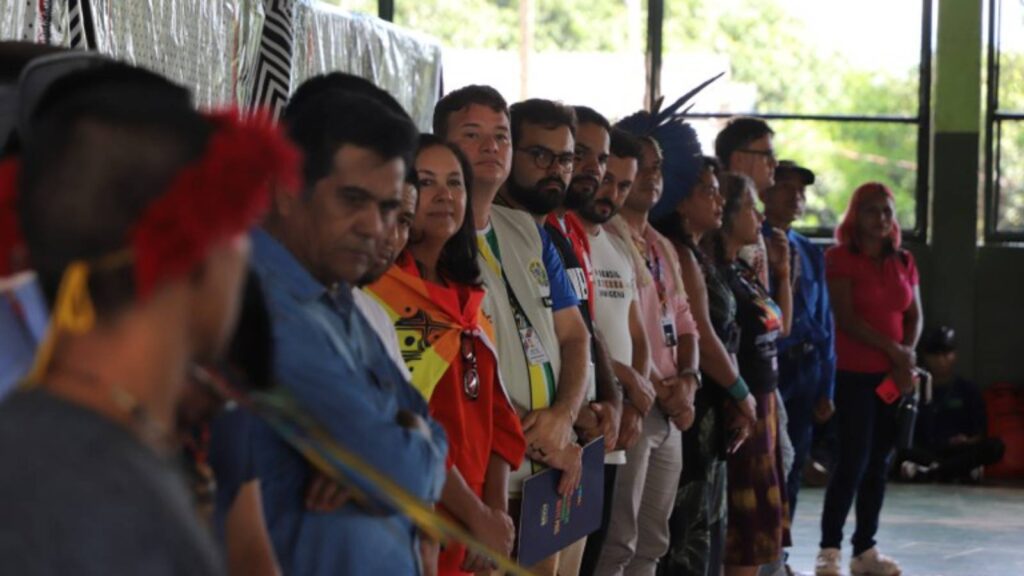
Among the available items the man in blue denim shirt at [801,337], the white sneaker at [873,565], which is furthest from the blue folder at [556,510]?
the white sneaker at [873,565]

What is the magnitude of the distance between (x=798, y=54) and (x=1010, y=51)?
1.36m

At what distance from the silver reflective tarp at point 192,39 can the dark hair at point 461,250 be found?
2.29 feet

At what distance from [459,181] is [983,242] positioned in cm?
804

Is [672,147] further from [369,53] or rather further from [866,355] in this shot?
[866,355]

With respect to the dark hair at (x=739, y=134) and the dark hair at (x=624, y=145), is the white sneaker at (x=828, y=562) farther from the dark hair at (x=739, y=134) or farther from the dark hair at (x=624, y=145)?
the dark hair at (x=624, y=145)

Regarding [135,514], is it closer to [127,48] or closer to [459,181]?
[459,181]

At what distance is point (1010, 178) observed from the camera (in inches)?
426

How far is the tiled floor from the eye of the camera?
7.02 meters

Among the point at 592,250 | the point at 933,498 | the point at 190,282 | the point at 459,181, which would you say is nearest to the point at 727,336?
the point at 592,250

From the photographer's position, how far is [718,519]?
18.2ft

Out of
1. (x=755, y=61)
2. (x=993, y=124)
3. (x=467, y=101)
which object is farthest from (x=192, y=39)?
(x=993, y=124)

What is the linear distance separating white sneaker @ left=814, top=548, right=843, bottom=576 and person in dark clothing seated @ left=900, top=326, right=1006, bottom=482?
284 centimetres

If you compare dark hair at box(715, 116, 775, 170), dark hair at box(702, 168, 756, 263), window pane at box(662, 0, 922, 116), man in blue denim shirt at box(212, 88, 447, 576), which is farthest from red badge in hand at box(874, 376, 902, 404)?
man in blue denim shirt at box(212, 88, 447, 576)

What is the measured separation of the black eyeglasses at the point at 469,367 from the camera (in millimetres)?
3350
